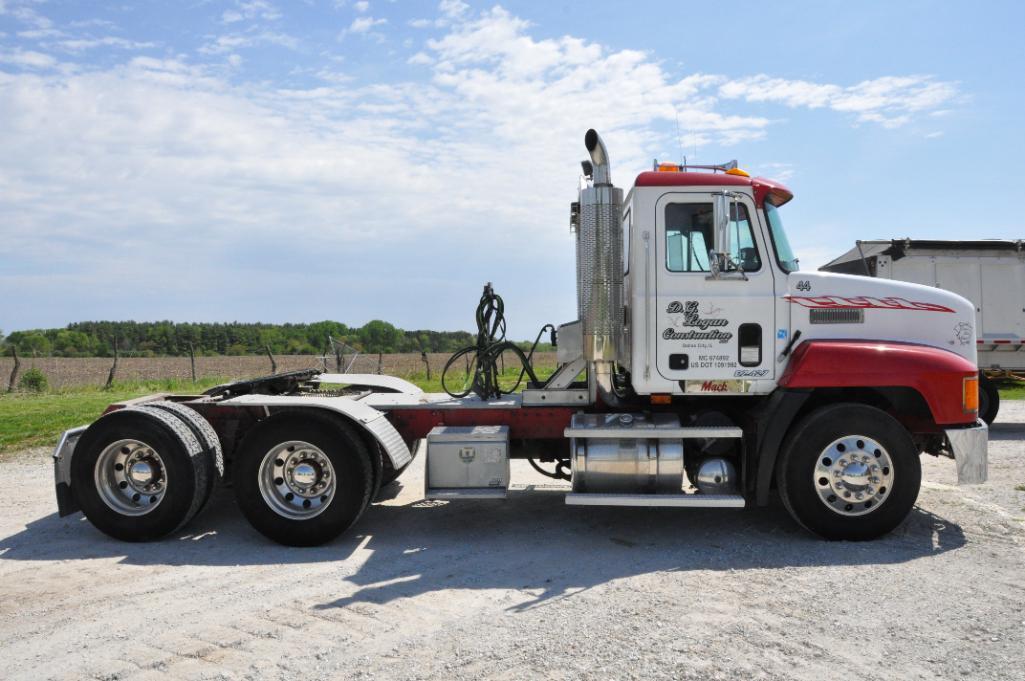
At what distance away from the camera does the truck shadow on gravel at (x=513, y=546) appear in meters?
5.49

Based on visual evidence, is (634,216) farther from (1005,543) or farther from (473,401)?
(1005,543)

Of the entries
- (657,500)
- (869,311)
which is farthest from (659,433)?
(869,311)

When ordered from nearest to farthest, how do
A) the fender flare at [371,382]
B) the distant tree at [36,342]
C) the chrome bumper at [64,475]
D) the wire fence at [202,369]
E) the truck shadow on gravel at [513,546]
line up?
the truck shadow on gravel at [513,546], the chrome bumper at [64,475], the fender flare at [371,382], the wire fence at [202,369], the distant tree at [36,342]

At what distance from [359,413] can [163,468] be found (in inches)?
70.3

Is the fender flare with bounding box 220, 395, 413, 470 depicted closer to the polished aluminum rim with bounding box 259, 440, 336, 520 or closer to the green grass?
the polished aluminum rim with bounding box 259, 440, 336, 520

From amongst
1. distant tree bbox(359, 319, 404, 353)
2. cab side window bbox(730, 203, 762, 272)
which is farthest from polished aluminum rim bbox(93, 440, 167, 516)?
distant tree bbox(359, 319, 404, 353)

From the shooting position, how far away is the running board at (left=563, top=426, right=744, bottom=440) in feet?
20.5

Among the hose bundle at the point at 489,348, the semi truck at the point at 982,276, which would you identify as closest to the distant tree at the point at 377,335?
the semi truck at the point at 982,276

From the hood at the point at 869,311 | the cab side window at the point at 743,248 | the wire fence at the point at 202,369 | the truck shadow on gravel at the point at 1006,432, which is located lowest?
the truck shadow on gravel at the point at 1006,432

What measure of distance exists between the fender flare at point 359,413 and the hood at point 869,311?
3.62 meters

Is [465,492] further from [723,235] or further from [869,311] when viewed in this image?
[869,311]

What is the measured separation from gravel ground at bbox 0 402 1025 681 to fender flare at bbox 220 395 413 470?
0.78 metres

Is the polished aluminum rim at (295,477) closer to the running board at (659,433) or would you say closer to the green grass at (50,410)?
the running board at (659,433)

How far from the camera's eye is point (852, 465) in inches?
243
